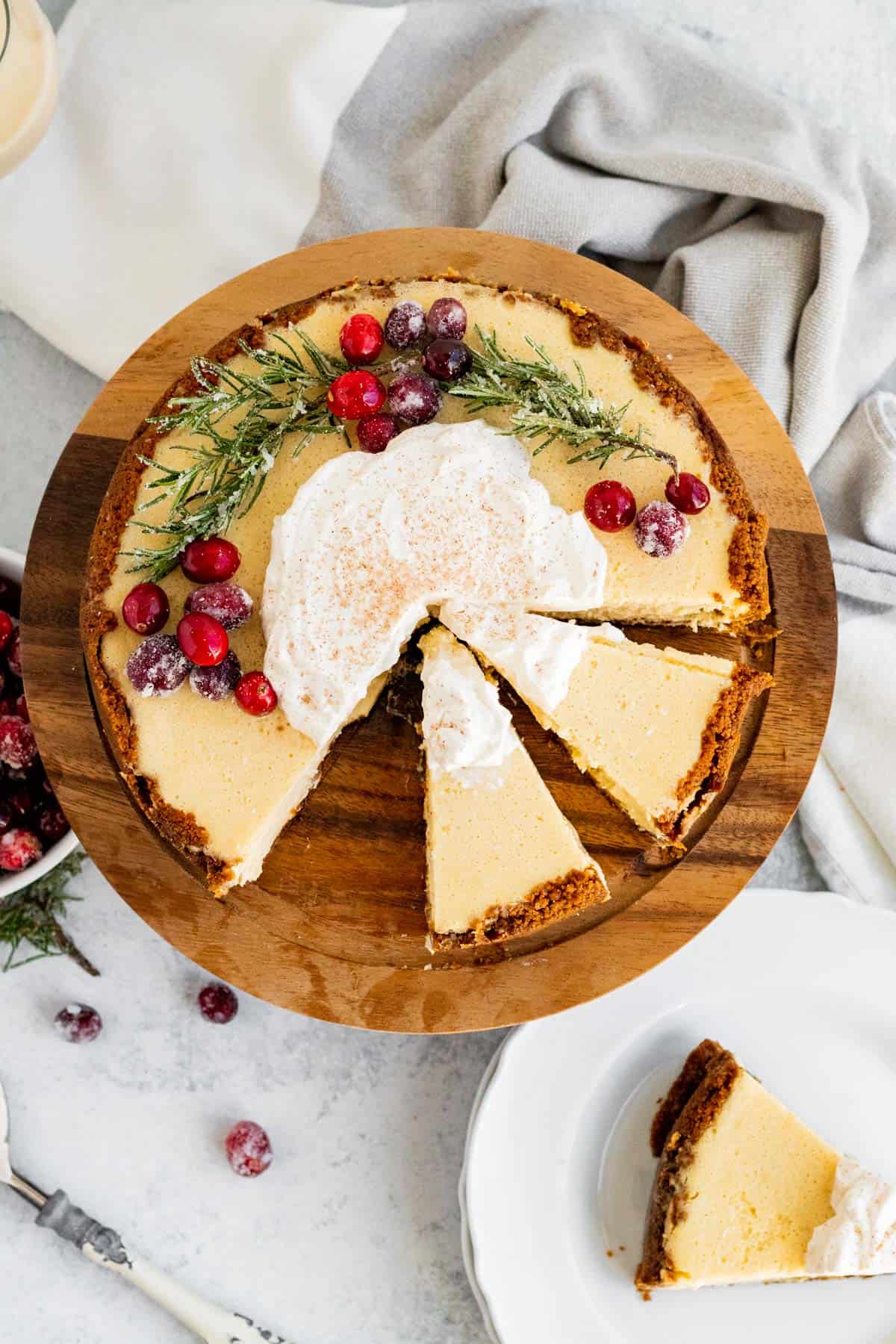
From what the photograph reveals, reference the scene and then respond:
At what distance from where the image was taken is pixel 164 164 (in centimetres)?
363

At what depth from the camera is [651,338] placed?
3.20 m

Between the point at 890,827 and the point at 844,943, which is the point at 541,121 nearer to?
the point at 890,827

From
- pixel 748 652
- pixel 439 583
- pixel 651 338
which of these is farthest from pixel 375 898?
pixel 651 338

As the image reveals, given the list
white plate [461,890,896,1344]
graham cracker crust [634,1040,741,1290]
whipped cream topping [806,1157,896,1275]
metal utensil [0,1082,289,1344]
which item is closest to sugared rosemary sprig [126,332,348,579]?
white plate [461,890,896,1344]

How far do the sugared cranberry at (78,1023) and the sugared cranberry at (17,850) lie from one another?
2.02 feet

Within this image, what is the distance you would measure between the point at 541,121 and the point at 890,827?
8.07ft

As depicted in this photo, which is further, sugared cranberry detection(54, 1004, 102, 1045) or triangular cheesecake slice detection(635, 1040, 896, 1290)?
sugared cranberry detection(54, 1004, 102, 1045)

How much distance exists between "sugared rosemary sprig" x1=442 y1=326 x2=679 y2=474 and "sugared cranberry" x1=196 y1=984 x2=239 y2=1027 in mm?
1970

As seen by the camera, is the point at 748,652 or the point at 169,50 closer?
the point at 748,652

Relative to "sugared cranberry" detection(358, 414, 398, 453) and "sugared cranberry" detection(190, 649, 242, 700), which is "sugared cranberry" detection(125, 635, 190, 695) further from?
"sugared cranberry" detection(358, 414, 398, 453)

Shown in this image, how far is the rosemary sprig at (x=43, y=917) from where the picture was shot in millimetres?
3611

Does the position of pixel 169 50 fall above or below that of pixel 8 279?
above

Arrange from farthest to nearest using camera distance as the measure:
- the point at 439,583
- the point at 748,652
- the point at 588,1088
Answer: the point at 588,1088
the point at 748,652
the point at 439,583

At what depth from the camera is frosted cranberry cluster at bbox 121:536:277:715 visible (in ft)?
9.47
